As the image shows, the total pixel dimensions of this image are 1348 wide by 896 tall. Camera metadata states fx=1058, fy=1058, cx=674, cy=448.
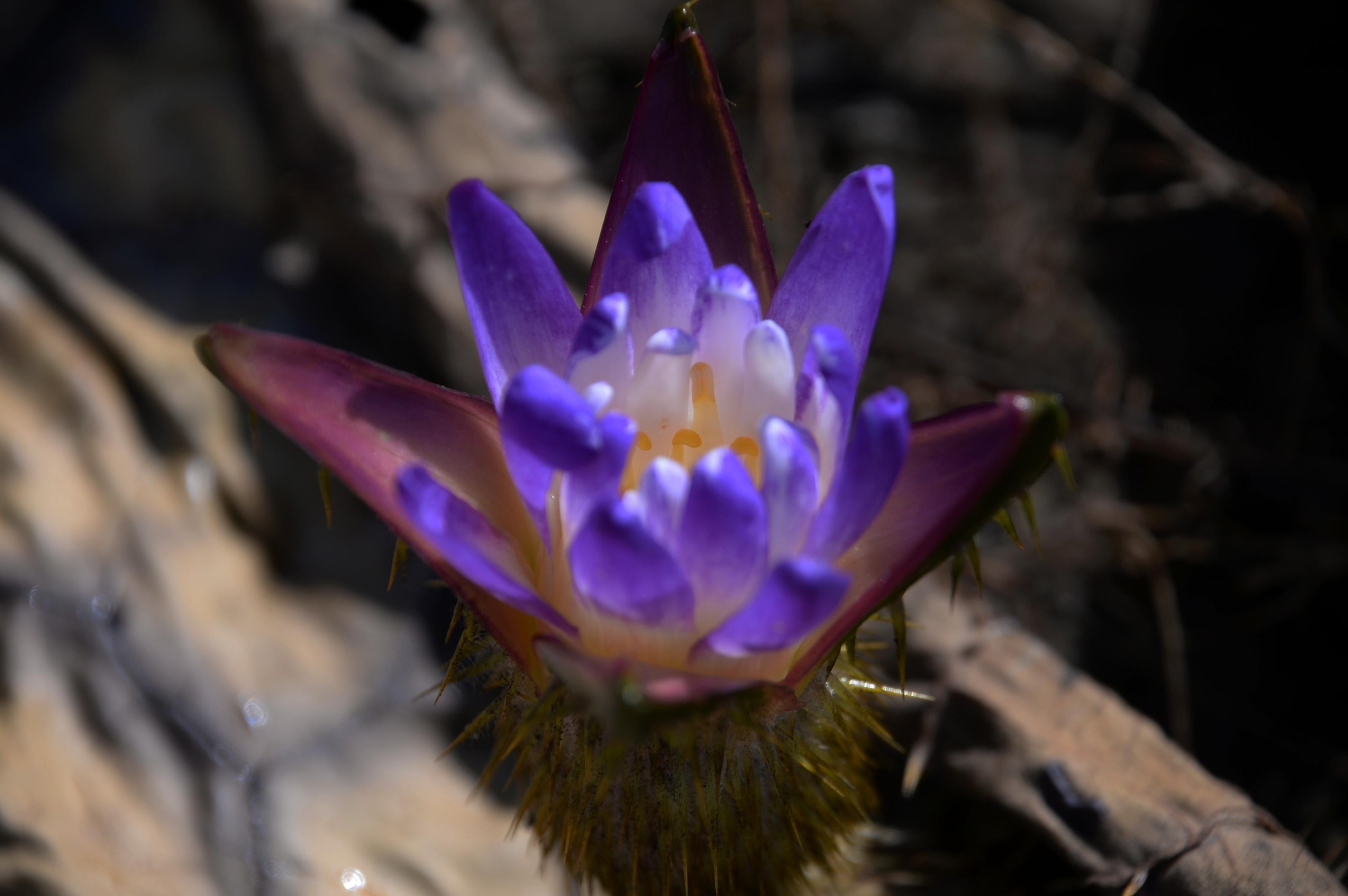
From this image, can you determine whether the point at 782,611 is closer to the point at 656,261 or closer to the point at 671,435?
the point at 671,435

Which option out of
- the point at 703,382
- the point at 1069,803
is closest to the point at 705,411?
the point at 703,382

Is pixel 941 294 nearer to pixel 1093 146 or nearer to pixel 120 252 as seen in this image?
pixel 1093 146

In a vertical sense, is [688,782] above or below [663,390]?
below

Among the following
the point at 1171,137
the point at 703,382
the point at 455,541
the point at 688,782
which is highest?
the point at 1171,137

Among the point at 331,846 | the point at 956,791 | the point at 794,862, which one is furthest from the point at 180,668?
the point at 956,791

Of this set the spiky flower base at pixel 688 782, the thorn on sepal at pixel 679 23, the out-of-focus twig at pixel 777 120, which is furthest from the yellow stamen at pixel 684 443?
the out-of-focus twig at pixel 777 120

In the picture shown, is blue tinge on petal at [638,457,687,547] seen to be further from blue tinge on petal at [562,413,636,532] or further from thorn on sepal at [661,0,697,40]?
thorn on sepal at [661,0,697,40]
